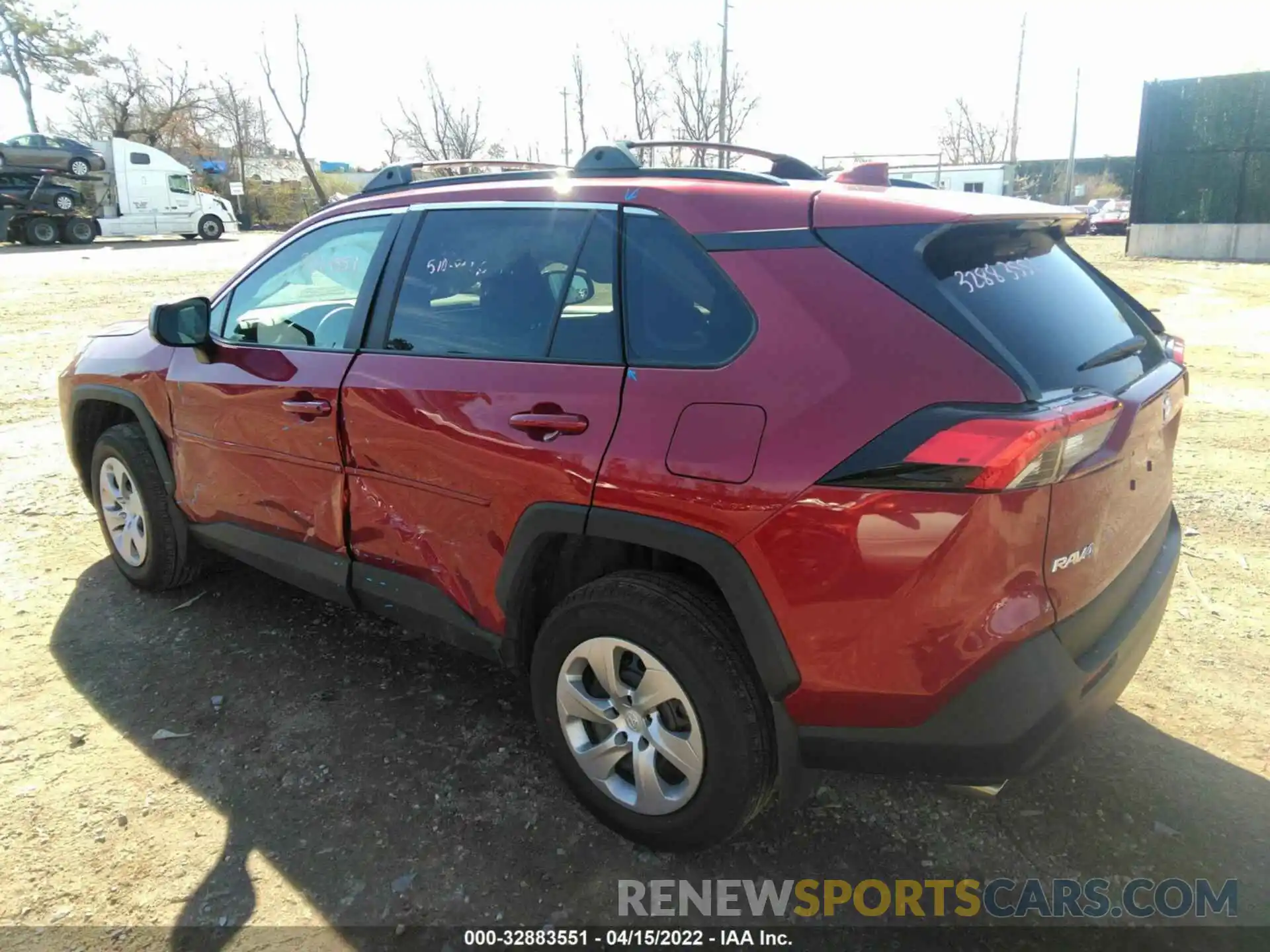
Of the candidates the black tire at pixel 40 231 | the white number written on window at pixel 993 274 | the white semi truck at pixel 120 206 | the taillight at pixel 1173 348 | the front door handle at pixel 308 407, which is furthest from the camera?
the black tire at pixel 40 231

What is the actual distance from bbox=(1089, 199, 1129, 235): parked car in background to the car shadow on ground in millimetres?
39970

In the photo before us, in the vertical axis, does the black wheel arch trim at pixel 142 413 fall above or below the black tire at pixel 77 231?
below

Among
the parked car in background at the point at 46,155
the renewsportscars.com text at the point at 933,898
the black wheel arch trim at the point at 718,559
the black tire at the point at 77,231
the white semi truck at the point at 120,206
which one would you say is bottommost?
the renewsportscars.com text at the point at 933,898

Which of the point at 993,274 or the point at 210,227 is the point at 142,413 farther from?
the point at 210,227

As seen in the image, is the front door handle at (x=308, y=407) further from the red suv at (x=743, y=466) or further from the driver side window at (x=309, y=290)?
the driver side window at (x=309, y=290)

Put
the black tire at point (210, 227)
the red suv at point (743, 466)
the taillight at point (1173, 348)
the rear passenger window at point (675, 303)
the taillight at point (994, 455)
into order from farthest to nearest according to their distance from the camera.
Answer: the black tire at point (210, 227) < the taillight at point (1173, 348) < the rear passenger window at point (675, 303) < the red suv at point (743, 466) < the taillight at point (994, 455)

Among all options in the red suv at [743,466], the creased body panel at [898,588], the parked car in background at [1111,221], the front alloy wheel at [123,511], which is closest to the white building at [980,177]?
the parked car in background at [1111,221]

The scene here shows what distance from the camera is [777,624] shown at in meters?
2.02

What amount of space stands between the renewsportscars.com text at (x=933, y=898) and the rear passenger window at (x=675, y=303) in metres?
Answer: 1.40

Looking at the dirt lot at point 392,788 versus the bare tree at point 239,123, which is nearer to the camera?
the dirt lot at point 392,788

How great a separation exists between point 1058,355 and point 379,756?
2360mm

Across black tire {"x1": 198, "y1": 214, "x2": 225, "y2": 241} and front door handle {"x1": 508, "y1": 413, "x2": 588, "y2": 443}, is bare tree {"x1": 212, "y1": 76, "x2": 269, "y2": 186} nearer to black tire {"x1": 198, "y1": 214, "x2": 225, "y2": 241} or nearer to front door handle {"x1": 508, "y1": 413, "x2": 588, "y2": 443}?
black tire {"x1": 198, "y1": 214, "x2": 225, "y2": 241}

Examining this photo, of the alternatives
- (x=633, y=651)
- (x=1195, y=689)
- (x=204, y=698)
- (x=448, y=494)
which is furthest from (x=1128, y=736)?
(x=204, y=698)

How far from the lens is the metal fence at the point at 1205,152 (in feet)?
70.6
